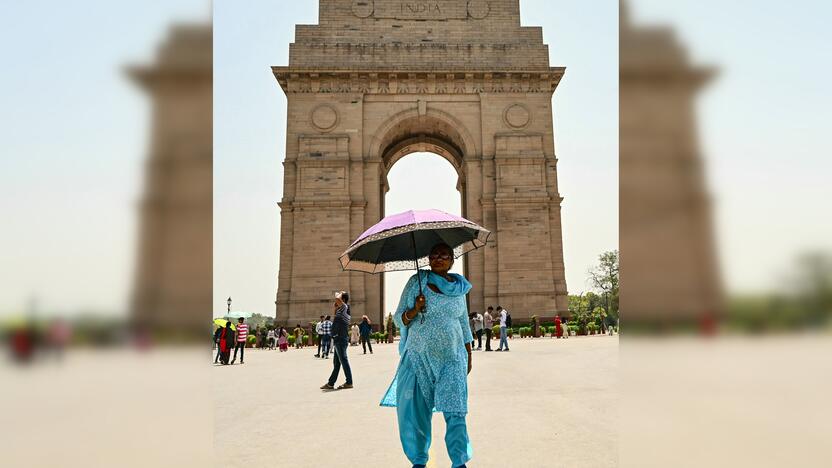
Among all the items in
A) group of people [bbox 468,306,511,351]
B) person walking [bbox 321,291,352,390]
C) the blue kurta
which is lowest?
group of people [bbox 468,306,511,351]

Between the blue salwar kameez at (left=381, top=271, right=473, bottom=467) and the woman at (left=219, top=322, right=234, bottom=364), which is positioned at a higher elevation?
the blue salwar kameez at (left=381, top=271, right=473, bottom=467)

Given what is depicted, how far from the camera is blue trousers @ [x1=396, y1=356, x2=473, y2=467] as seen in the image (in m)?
4.34

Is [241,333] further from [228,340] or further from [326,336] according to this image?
[326,336]

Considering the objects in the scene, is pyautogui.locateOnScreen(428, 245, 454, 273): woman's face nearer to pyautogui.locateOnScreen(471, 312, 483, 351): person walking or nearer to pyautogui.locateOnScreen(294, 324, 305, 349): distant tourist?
pyautogui.locateOnScreen(471, 312, 483, 351): person walking

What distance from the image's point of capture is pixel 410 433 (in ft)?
14.8

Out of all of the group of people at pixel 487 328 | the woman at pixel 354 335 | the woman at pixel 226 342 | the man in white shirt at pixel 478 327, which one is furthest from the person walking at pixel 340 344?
Result: the woman at pixel 354 335

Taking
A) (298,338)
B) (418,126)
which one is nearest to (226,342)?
(298,338)

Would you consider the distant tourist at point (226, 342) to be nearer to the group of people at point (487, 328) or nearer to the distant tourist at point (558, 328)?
the group of people at point (487, 328)

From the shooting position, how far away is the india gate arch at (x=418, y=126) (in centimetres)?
2858

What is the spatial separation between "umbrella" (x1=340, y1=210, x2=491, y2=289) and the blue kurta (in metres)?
0.70

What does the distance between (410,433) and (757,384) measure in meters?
3.53

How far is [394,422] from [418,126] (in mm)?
27400

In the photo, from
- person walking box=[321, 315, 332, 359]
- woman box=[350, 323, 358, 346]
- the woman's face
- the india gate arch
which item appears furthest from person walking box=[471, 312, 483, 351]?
the woman's face

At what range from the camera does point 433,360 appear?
4.60m
